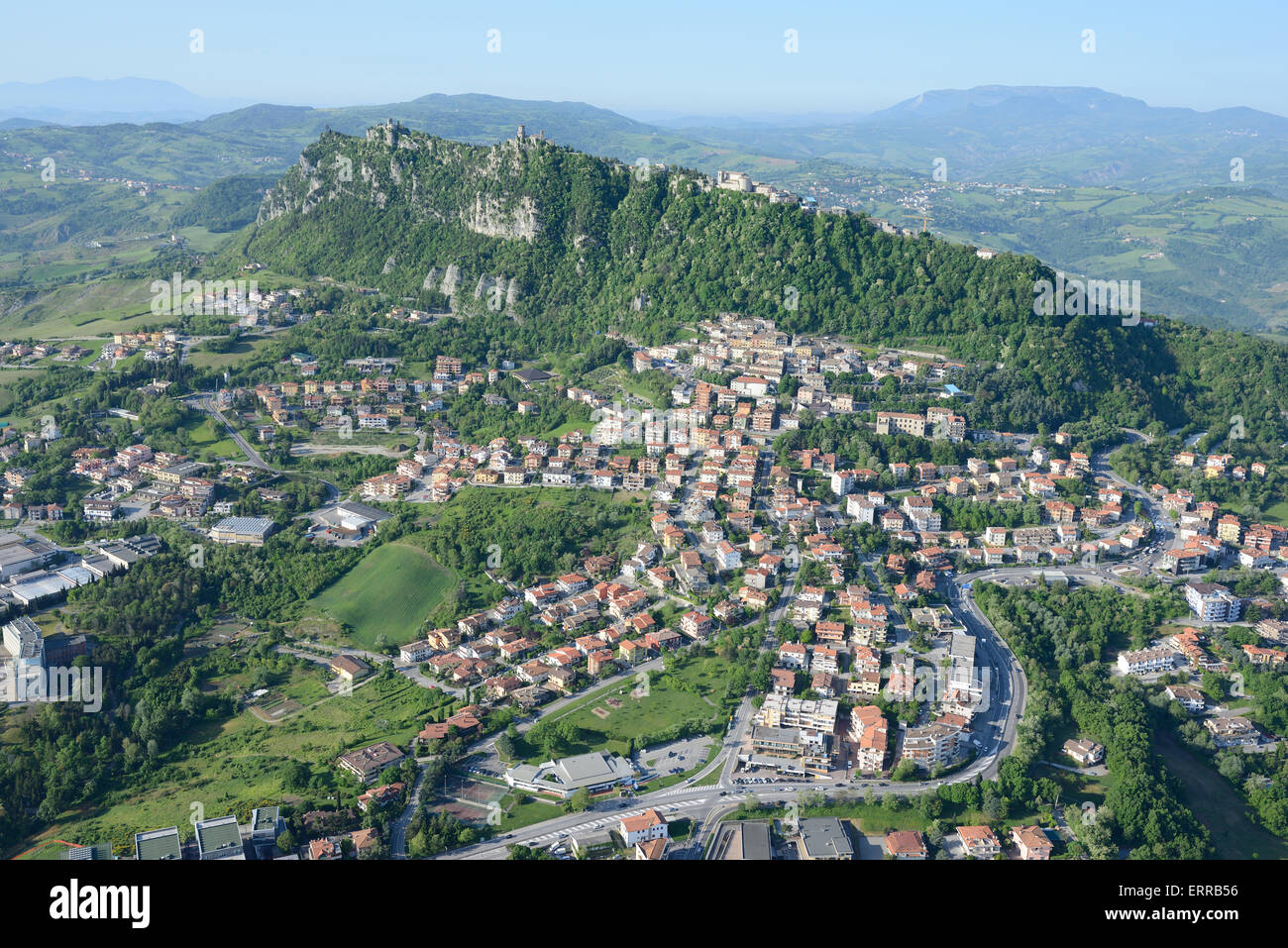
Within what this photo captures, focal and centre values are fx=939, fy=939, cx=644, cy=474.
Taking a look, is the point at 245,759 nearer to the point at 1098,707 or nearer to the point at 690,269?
the point at 1098,707

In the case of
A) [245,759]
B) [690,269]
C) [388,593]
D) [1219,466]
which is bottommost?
[245,759]

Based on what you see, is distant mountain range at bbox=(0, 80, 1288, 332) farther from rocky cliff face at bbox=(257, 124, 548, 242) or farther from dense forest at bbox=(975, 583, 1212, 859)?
dense forest at bbox=(975, 583, 1212, 859)

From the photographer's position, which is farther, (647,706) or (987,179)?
(987,179)

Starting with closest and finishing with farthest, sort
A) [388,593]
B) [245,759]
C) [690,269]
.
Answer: [245,759] → [388,593] → [690,269]

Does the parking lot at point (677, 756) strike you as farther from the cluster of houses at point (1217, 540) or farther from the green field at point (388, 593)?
the cluster of houses at point (1217, 540)

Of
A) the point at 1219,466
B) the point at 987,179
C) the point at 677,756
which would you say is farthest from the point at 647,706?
the point at 987,179

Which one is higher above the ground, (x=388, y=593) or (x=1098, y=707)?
(x=388, y=593)

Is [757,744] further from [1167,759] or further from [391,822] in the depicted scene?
[1167,759]

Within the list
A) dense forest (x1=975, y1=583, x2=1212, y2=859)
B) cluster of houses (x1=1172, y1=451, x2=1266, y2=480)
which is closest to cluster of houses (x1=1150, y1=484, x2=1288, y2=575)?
dense forest (x1=975, y1=583, x2=1212, y2=859)
